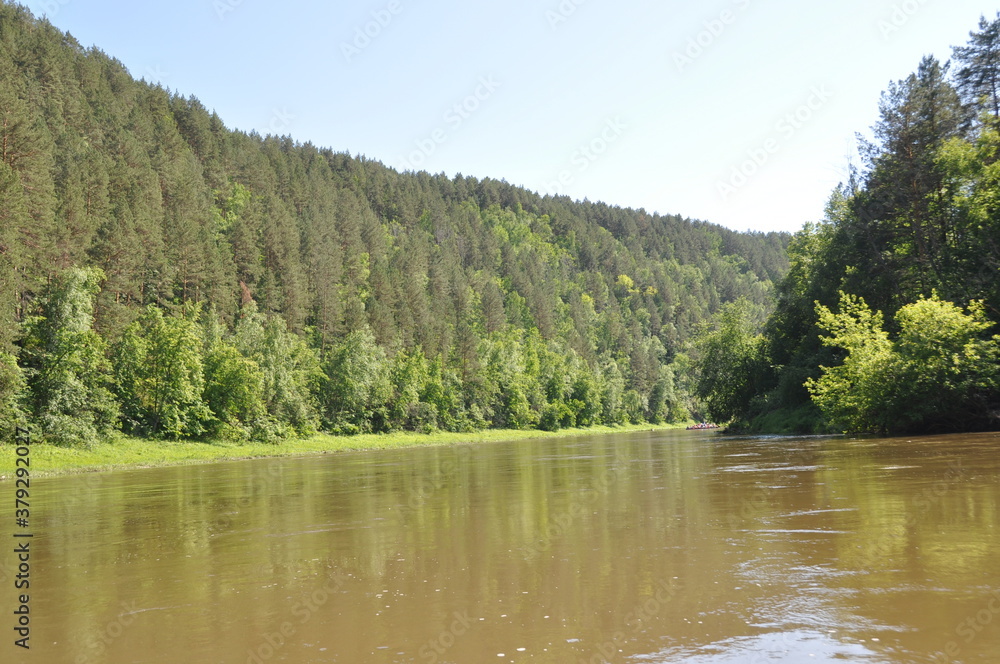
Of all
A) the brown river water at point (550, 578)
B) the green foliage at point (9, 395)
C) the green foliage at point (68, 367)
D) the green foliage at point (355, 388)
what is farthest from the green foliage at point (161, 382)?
the brown river water at point (550, 578)

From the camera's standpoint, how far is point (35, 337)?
52375mm

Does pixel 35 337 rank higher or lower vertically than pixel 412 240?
lower

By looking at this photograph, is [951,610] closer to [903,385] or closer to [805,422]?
[903,385]

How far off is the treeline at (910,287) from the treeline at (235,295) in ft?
154

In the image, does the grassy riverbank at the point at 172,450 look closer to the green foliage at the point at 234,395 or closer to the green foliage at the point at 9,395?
the green foliage at the point at 9,395

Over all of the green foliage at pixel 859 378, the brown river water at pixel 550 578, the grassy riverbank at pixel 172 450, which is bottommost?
the grassy riverbank at pixel 172 450

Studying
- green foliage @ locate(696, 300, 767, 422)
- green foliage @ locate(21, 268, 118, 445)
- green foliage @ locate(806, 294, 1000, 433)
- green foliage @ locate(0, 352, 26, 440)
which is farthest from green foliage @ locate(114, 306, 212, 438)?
green foliage @ locate(806, 294, 1000, 433)

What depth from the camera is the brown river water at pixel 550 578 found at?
7.21m

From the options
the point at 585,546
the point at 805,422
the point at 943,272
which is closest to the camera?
the point at 585,546

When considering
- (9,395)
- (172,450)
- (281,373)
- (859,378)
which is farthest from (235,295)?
(859,378)

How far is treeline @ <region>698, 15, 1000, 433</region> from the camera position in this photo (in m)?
36.9

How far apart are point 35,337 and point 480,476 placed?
131ft

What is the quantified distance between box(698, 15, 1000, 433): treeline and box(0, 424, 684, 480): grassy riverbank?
38.8 metres

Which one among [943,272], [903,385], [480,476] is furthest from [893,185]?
[480,476]
